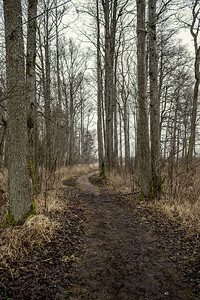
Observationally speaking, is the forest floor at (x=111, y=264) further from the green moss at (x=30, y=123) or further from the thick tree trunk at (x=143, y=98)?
the green moss at (x=30, y=123)

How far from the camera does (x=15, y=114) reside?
11.9ft

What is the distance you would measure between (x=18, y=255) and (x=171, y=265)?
2.51 meters

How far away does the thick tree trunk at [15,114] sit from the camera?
3.59m

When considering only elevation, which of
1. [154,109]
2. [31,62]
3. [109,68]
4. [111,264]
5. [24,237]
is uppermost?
[109,68]

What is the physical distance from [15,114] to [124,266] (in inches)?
137

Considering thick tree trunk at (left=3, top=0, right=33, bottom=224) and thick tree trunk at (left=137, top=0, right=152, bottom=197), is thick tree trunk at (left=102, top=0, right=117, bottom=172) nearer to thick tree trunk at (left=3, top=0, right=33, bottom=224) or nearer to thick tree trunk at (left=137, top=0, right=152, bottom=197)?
thick tree trunk at (left=137, top=0, right=152, bottom=197)

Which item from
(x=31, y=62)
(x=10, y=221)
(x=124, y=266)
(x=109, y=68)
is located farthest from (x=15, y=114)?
(x=109, y=68)

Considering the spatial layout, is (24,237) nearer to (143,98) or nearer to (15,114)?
(15,114)

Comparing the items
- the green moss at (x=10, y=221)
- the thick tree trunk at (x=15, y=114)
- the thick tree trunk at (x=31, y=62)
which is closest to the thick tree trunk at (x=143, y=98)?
the thick tree trunk at (x=31, y=62)


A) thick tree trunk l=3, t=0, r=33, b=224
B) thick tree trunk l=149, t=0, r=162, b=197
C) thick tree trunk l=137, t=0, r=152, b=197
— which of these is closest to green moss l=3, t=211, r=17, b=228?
thick tree trunk l=3, t=0, r=33, b=224

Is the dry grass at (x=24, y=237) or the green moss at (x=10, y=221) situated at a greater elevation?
the green moss at (x=10, y=221)

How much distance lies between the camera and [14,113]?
3.63m

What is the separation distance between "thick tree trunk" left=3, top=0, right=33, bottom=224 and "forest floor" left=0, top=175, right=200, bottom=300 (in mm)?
1116

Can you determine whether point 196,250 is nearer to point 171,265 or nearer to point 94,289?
point 171,265
